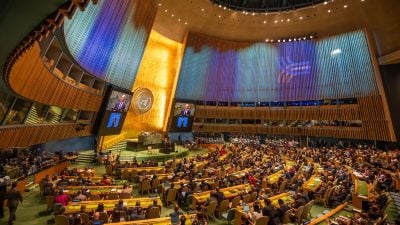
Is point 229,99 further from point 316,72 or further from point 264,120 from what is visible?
point 316,72

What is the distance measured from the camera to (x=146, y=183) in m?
9.82

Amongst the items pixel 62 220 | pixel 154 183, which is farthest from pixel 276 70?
pixel 62 220

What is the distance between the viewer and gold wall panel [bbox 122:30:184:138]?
77.2 ft

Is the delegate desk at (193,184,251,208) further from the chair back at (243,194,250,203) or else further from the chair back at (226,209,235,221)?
the chair back at (226,209,235,221)

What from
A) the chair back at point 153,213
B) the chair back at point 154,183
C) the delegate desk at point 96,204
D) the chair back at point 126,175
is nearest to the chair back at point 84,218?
the delegate desk at point 96,204

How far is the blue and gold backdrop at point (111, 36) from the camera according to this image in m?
11.7

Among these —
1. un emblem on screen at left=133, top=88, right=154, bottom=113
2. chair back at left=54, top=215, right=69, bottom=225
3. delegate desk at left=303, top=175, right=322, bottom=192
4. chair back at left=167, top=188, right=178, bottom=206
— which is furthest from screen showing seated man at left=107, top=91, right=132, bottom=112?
delegate desk at left=303, top=175, right=322, bottom=192

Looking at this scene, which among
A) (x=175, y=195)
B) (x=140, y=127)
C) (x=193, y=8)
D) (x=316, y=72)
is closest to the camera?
(x=175, y=195)

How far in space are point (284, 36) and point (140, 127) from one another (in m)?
19.9

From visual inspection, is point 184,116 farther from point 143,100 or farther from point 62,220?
point 62,220

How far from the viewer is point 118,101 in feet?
59.0

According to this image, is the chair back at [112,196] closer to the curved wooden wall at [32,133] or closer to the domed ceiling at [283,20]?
the curved wooden wall at [32,133]

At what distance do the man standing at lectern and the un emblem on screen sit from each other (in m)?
3.58

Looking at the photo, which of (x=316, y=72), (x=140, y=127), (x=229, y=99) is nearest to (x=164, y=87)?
(x=140, y=127)
